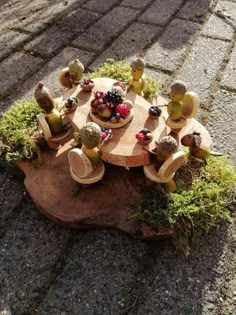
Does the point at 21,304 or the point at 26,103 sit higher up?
the point at 26,103

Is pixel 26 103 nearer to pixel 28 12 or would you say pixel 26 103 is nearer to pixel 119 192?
pixel 119 192

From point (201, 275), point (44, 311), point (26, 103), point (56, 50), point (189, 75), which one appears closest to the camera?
point (44, 311)

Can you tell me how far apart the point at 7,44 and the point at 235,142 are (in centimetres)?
154

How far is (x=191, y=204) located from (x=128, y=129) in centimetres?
36

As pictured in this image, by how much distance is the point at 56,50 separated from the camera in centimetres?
263

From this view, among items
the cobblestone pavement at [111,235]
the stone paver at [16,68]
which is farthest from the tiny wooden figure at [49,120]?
the stone paver at [16,68]

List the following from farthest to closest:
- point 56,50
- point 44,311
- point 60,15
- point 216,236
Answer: point 60,15, point 56,50, point 216,236, point 44,311

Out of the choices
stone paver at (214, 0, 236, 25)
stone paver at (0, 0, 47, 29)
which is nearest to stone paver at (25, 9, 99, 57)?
stone paver at (0, 0, 47, 29)

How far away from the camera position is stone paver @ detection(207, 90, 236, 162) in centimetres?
199

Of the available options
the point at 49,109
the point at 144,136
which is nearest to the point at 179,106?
the point at 144,136

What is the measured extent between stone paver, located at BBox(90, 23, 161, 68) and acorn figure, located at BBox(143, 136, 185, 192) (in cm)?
117

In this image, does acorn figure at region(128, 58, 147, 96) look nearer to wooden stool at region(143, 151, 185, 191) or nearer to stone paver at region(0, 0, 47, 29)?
→ wooden stool at region(143, 151, 185, 191)

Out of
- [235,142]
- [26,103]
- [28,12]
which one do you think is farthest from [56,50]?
[235,142]

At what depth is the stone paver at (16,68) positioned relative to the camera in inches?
91.9
